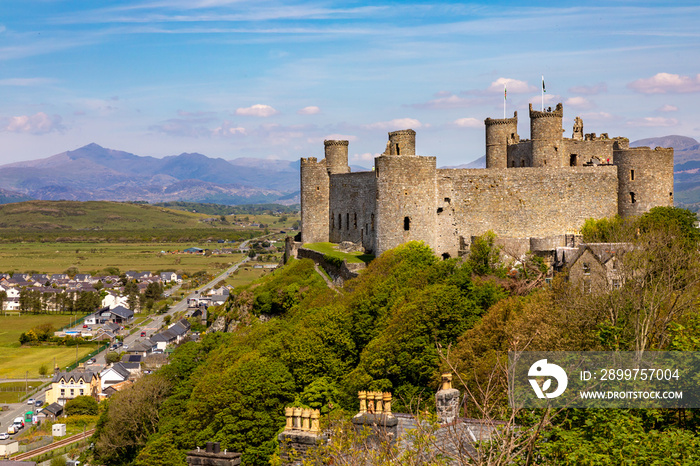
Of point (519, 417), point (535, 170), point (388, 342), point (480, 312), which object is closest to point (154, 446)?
point (388, 342)

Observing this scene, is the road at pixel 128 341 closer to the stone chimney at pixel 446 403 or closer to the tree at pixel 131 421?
the tree at pixel 131 421

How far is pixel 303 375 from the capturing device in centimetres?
3544

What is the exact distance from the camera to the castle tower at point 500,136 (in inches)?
1882

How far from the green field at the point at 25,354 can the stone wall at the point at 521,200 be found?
7455 centimetres

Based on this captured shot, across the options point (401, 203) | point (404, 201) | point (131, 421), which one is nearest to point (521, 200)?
point (404, 201)

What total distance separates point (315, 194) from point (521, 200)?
1617 centimetres

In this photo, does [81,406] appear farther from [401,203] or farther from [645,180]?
[645,180]

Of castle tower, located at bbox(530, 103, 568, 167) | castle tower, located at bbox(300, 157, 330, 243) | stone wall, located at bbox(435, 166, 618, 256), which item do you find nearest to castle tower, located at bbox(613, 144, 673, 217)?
stone wall, located at bbox(435, 166, 618, 256)

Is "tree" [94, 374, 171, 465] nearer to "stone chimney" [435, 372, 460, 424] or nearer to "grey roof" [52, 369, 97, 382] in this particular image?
"stone chimney" [435, 372, 460, 424]

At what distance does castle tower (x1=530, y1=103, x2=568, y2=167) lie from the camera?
44.8 meters

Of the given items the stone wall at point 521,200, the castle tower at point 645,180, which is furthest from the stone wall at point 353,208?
the castle tower at point 645,180

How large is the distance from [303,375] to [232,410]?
11.3 ft

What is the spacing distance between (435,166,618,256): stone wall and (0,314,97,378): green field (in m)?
74.6

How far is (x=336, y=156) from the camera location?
184 feet
